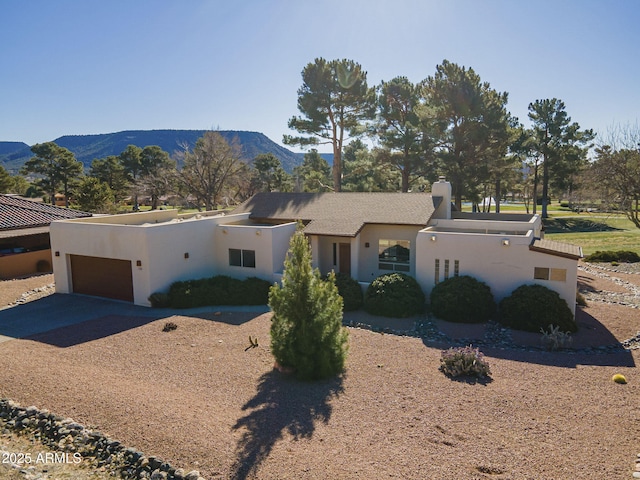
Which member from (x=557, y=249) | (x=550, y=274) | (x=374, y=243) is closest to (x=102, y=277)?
(x=374, y=243)

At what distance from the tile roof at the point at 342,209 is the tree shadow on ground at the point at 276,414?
31.3 feet

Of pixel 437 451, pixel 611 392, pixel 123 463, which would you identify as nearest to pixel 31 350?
pixel 123 463

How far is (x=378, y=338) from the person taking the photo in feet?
47.4

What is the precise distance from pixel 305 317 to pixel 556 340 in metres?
8.48

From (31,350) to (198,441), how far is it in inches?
320

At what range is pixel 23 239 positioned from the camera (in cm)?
2625

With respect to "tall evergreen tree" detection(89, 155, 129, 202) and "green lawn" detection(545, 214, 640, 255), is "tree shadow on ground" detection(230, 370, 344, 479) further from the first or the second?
"tall evergreen tree" detection(89, 155, 129, 202)

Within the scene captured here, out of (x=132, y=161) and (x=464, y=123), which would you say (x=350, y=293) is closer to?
(x=464, y=123)

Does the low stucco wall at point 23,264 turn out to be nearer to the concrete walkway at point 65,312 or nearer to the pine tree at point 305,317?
the concrete walkway at point 65,312

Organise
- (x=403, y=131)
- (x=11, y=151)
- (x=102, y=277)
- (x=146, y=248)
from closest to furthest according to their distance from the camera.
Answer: (x=146, y=248)
(x=102, y=277)
(x=403, y=131)
(x=11, y=151)

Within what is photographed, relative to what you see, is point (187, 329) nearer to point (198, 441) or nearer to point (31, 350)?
point (31, 350)

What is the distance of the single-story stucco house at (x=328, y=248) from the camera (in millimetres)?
16906

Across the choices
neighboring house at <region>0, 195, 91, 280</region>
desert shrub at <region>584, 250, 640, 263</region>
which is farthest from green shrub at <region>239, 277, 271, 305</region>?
desert shrub at <region>584, 250, 640, 263</region>

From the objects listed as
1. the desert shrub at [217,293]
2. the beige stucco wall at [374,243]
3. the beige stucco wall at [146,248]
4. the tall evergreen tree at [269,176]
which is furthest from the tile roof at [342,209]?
the tall evergreen tree at [269,176]
